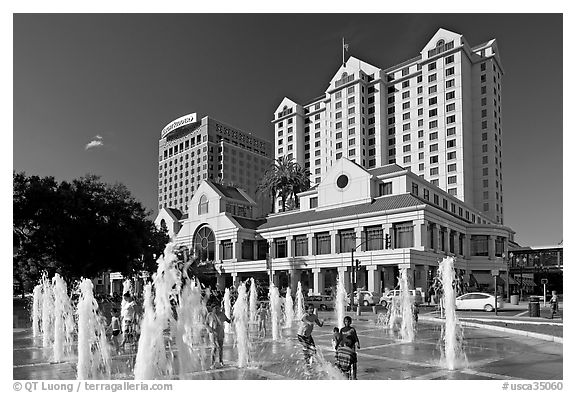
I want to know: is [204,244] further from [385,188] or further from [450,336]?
[450,336]

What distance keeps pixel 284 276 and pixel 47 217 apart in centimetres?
3593

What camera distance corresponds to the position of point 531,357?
15.9m

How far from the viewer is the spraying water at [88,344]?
535 inches

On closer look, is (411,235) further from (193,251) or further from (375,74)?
(375,74)

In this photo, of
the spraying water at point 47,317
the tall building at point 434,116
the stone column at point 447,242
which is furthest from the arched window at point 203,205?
the spraying water at point 47,317

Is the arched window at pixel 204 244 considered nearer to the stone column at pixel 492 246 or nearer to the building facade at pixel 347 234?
the building facade at pixel 347 234

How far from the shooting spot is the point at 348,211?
6125 cm

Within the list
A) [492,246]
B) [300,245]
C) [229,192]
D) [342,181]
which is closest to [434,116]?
[492,246]

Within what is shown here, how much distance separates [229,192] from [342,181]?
859 inches

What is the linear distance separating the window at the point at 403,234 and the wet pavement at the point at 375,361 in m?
33.5

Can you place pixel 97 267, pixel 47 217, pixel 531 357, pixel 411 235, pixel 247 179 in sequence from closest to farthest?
pixel 531 357 → pixel 47 217 → pixel 97 267 → pixel 411 235 → pixel 247 179

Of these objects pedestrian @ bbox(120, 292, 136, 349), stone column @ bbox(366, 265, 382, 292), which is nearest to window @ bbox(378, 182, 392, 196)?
stone column @ bbox(366, 265, 382, 292)

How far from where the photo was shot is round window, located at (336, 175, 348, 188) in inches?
2518

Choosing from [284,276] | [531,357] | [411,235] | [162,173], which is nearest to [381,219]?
[411,235]
